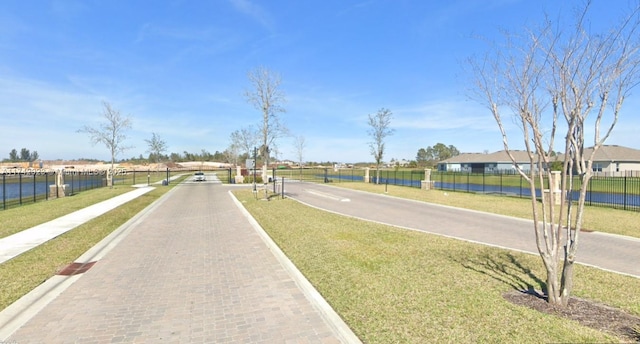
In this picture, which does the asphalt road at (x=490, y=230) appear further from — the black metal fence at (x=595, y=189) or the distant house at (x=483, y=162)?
the distant house at (x=483, y=162)

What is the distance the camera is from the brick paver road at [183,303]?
3.76 metres

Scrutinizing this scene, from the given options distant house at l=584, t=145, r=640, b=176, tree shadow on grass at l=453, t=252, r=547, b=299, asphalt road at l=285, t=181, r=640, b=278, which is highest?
distant house at l=584, t=145, r=640, b=176

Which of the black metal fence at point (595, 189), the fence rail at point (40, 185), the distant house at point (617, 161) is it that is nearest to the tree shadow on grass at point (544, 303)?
the black metal fence at point (595, 189)

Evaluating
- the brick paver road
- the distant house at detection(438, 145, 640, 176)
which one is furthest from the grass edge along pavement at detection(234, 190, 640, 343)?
the distant house at detection(438, 145, 640, 176)

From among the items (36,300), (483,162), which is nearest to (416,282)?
(36,300)

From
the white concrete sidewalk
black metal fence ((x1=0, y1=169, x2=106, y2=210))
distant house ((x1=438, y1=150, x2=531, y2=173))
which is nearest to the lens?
the white concrete sidewalk

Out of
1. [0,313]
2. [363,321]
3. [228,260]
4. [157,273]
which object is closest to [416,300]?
[363,321]

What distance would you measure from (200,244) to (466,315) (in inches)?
253

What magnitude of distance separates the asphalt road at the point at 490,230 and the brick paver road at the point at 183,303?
223 inches

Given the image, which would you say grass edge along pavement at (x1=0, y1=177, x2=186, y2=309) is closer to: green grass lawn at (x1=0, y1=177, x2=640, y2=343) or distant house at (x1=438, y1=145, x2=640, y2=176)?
green grass lawn at (x1=0, y1=177, x2=640, y2=343)

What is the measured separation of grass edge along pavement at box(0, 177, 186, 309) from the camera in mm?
5070

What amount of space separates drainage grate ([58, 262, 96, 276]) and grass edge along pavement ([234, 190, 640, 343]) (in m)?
3.85

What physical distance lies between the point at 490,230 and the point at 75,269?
1056 cm

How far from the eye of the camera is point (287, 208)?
14.7 meters
